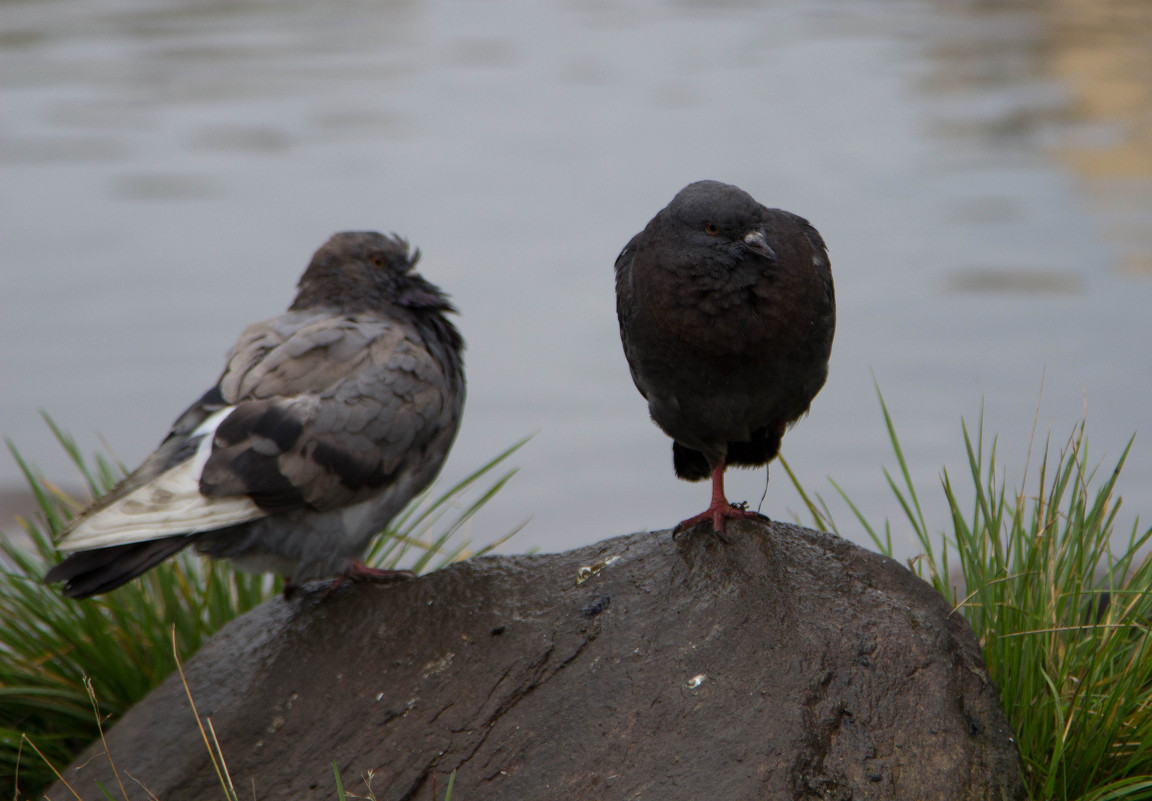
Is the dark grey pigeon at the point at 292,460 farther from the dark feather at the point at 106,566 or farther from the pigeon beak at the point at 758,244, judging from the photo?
the pigeon beak at the point at 758,244

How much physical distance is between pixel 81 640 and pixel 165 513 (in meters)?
0.98

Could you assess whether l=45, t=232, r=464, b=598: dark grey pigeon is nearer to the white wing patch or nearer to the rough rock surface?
the white wing patch

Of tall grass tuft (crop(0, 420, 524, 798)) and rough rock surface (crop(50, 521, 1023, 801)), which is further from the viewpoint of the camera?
tall grass tuft (crop(0, 420, 524, 798))

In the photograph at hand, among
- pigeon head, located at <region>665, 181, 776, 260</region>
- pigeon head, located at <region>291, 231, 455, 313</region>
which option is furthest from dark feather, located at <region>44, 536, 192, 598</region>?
pigeon head, located at <region>665, 181, 776, 260</region>

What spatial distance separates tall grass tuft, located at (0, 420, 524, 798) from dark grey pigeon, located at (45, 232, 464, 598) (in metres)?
0.48

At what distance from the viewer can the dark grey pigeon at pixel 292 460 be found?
4008mm

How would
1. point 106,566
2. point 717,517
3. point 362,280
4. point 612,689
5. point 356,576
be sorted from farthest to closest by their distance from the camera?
point 362,280 → point 356,576 → point 717,517 → point 106,566 → point 612,689

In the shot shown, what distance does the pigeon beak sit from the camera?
4035 millimetres

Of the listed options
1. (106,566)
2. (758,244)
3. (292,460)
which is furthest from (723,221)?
(106,566)

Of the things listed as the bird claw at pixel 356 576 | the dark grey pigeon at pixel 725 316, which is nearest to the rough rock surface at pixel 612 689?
the bird claw at pixel 356 576

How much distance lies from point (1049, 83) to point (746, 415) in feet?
39.8

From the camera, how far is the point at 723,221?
13.4 ft

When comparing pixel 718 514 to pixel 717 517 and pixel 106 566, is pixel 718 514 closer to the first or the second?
pixel 717 517

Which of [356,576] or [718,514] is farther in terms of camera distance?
[356,576]
